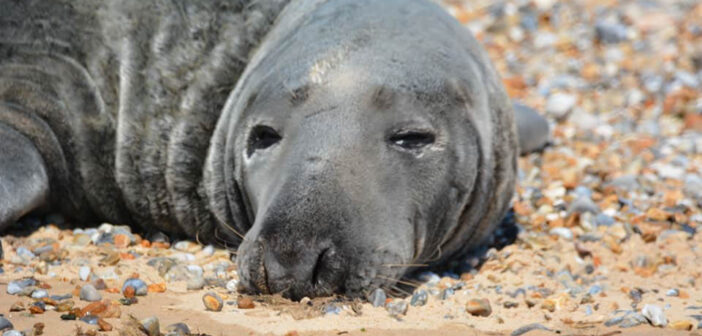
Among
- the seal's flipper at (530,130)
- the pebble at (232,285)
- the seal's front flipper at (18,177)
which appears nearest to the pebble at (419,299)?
the pebble at (232,285)

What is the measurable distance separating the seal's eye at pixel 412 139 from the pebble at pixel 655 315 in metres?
1.10

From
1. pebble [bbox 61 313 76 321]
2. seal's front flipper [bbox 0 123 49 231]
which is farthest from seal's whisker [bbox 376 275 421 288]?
seal's front flipper [bbox 0 123 49 231]

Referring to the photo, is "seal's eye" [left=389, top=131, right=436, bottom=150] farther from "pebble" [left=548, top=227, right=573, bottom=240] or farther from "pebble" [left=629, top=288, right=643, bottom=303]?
"pebble" [left=548, top=227, right=573, bottom=240]

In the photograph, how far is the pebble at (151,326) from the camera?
11.8 feet

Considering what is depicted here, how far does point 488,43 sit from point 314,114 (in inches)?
243

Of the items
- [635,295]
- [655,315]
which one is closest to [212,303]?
[655,315]

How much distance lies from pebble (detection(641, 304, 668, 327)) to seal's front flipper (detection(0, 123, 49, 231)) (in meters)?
2.92

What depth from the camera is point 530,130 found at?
273 inches

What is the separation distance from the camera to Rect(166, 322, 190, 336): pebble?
3.64 meters

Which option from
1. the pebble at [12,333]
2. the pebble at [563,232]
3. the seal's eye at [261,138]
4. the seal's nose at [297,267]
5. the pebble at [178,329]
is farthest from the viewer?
the pebble at [563,232]

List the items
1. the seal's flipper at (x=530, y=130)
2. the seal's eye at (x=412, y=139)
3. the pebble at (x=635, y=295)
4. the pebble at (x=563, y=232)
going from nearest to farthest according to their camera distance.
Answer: the seal's eye at (x=412, y=139) → the pebble at (x=635, y=295) → the pebble at (x=563, y=232) → the seal's flipper at (x=530, y=130)

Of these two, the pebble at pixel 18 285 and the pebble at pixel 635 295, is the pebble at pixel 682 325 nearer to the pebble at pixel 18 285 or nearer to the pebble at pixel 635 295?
the pebble at pixel 635 295

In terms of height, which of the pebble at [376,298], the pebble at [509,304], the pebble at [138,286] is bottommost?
the pebble at [509,304]

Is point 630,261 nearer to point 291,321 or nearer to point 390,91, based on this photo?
point 390,91
